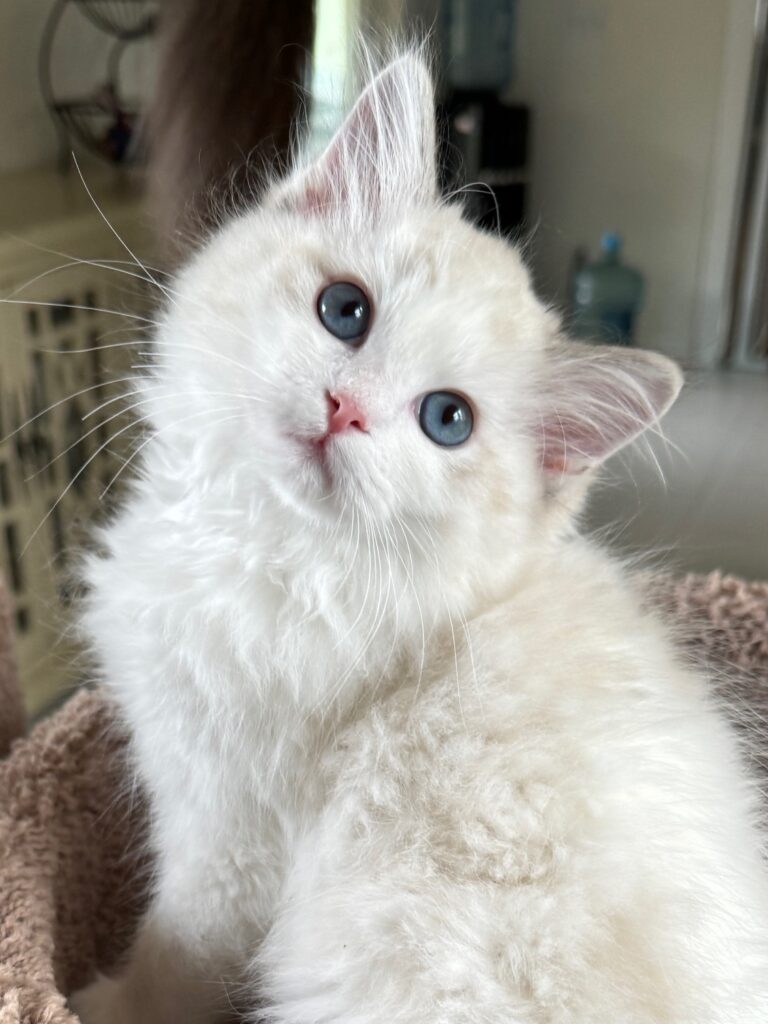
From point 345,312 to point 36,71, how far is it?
62.6 inches

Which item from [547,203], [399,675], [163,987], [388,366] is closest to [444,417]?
[388,366]

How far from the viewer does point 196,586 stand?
93cm

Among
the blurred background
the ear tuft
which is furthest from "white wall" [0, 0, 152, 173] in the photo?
the ear tuft

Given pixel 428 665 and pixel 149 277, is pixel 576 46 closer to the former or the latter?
pixel 149 277

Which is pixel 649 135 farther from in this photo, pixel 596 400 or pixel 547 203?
pixel 596 400

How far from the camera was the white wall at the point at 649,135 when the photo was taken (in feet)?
6.88

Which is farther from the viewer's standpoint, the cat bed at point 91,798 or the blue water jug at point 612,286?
the blue water jug at point 612,286

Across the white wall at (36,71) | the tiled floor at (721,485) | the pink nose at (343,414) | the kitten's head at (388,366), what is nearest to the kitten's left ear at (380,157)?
the kitten's head at (388,366)

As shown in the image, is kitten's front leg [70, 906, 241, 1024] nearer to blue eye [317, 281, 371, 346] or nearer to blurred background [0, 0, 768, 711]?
blue eye [317, 281, 371, 346]

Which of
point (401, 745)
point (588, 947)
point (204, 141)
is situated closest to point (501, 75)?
point (204, 141)

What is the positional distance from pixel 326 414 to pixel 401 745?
30 cm

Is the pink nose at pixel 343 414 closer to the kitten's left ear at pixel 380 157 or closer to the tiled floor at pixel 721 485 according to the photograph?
the kitten's left ear at pixel 380 157

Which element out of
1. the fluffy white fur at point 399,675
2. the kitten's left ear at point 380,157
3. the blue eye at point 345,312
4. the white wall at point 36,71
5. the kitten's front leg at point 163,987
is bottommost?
the kitten's front leg at point 163,987

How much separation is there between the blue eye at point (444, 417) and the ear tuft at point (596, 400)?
11 centimetres
